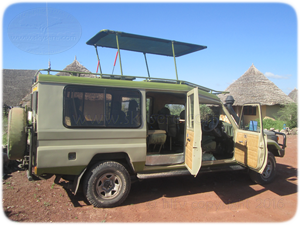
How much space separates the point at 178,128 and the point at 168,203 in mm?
2341

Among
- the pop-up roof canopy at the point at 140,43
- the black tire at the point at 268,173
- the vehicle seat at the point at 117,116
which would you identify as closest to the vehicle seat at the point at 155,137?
the vehicle seat at the point at 117,116

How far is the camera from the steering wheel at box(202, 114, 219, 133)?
18.6 ft

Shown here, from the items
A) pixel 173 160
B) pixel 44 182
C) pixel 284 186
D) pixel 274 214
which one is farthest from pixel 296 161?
pixel 44 182

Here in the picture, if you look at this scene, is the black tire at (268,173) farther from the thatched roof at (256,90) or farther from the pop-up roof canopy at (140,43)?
the thatched roof at (256,90)

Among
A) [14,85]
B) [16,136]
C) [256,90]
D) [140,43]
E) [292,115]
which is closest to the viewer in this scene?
[16,136]

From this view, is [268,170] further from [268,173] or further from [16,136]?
[16,136]

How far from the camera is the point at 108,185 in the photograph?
4.25 m

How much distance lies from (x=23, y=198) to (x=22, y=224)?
1.06 metres

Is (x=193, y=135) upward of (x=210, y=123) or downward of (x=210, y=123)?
downward

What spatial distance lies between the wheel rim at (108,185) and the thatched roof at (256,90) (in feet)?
59.1

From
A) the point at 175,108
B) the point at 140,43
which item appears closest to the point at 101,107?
the point at 140,43

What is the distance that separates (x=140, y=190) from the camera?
511cm

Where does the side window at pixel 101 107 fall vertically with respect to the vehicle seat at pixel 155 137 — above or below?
above

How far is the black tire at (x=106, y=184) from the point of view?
407cm
